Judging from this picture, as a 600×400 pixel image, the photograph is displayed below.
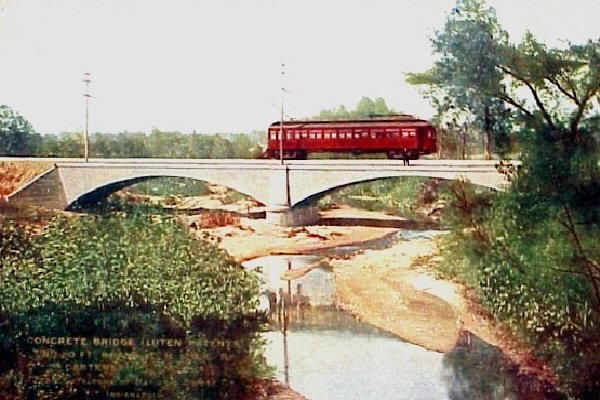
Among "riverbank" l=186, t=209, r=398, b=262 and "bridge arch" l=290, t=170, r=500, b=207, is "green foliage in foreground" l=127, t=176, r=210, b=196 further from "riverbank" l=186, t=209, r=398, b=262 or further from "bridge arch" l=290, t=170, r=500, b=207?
"bridge arch" l=290, t=170, r=500, b=207

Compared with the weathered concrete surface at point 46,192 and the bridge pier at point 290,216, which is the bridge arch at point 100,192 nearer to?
the weathered concrete surface at point 46,192

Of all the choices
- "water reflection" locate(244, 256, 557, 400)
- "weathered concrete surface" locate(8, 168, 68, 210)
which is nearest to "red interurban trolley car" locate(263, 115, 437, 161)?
"water reflection" locate(244, 256, 557, 400)

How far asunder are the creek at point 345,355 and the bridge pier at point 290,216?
8 centimetres

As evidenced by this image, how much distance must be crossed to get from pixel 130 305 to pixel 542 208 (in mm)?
902

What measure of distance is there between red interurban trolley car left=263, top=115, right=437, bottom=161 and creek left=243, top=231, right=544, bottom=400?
184mm

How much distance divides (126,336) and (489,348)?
2.56 feet

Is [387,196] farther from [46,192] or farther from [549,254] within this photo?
[46,192]

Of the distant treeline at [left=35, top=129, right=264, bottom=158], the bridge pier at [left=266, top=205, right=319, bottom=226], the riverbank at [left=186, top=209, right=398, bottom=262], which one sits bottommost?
the riverbank at [left=186, top=209, right=398, bottom=262]

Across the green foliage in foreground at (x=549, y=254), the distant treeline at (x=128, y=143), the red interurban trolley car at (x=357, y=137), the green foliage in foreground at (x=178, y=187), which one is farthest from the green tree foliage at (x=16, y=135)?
the green foliage in foreground at (x=549, y=254)

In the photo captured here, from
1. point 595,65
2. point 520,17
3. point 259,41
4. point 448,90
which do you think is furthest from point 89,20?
point 595,65

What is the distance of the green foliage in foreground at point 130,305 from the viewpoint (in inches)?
71.1

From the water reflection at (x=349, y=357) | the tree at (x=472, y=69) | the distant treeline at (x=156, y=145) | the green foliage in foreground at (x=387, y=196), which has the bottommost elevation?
the water reflection at (x=349, y=357)

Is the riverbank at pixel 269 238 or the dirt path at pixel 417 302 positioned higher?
the riverbank at pixel 269 238

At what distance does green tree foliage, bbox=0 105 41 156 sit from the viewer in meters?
1.86
